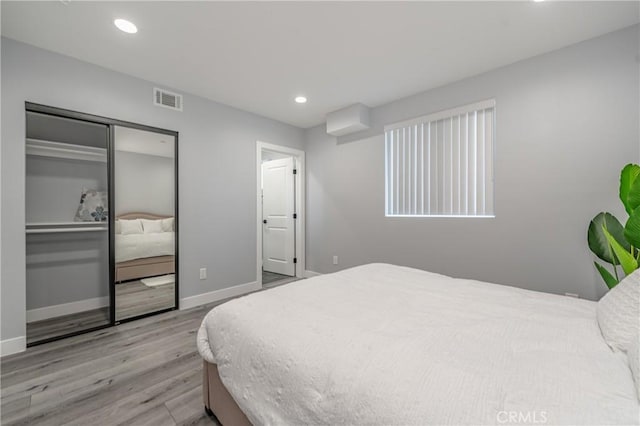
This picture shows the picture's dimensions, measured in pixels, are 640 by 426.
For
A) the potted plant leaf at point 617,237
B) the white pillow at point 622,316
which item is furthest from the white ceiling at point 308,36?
the white pillow at point 622,316

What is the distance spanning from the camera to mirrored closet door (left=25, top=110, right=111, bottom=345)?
2.52 metres

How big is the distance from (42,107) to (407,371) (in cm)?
338

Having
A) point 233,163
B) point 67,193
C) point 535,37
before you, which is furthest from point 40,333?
point 535,37

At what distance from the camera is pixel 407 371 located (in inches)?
32.0

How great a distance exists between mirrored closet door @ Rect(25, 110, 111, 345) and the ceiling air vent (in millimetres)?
617

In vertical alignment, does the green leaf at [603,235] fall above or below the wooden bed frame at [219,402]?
above

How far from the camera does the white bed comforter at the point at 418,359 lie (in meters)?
0.68

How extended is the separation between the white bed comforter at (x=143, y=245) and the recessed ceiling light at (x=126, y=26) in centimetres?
186

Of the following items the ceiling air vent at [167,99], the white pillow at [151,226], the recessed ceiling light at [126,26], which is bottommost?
the white pillow at [151,226]

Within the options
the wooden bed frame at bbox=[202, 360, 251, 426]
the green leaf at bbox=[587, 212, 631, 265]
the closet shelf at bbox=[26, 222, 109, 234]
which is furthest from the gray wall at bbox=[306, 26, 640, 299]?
the closet shelf at bbox=[26, 222, 109, 234]

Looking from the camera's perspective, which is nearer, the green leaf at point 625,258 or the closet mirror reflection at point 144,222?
the green leaf at point 625,258

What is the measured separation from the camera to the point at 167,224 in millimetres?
3082

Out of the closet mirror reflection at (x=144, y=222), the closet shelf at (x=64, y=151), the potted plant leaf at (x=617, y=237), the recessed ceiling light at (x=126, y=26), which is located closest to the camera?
the potted plant leaf at (x=617, y=237)

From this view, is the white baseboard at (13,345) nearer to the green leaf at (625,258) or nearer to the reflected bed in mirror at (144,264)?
the reflected bed in mirror at (144,264)
